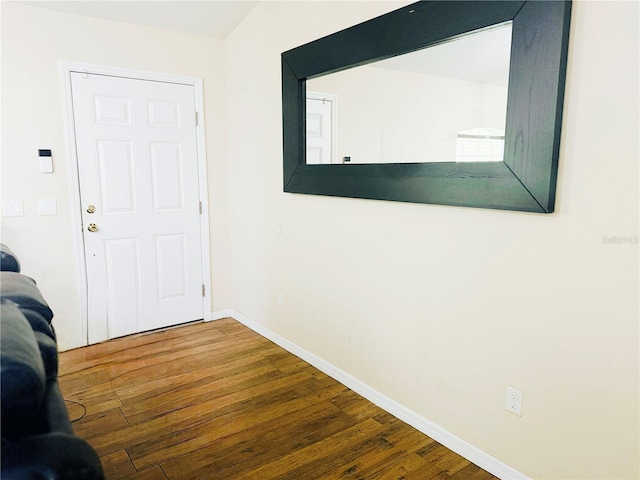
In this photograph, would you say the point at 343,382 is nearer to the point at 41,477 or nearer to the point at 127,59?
the point at 41,477

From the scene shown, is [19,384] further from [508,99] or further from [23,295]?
[508,99]

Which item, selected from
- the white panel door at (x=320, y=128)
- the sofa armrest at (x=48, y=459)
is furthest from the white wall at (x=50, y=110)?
the sofa armrest at (x=48, y=459)

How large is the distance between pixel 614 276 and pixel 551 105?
2.10ft

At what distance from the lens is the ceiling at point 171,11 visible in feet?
9.62

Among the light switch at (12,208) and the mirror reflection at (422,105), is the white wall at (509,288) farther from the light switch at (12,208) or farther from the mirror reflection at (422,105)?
the light switch at (12,208)

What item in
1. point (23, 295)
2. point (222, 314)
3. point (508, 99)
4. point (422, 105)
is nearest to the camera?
point (23, 295)

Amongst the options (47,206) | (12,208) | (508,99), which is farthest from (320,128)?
(12,208)

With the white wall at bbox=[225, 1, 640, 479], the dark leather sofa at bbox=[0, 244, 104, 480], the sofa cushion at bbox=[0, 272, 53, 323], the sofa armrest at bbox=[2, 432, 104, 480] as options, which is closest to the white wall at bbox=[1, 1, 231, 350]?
the white wall at bbox=[225, 1, 640, 479]

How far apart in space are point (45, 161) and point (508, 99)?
2975 mm

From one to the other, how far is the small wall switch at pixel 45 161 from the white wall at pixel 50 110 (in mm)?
32

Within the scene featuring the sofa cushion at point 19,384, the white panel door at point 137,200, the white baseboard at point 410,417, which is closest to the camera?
the sofa cushion at point 19,384

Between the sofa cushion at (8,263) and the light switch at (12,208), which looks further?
the light switch at (12,208)

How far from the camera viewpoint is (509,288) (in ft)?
5.87

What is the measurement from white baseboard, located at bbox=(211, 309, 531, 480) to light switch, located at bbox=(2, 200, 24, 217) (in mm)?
1975
